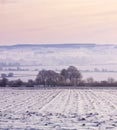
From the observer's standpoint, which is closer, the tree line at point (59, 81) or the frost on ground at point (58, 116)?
the frost on ground at point (58, 116)

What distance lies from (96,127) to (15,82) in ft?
288

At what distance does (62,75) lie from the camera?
11681cm

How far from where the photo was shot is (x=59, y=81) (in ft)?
362

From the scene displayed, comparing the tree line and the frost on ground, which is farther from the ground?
the tree line

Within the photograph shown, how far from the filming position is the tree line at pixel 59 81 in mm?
100000

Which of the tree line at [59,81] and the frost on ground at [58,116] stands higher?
the tree line at [59,81]

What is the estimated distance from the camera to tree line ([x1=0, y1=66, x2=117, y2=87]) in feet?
328

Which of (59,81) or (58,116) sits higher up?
(59,81)

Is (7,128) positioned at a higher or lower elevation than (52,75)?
lower

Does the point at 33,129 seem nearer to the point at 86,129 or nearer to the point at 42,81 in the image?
the point at 86,129

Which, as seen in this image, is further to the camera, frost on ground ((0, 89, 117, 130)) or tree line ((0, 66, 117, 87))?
tree line ((0, 66, 117, 87))

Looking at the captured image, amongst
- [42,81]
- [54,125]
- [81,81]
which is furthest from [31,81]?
[54,125]

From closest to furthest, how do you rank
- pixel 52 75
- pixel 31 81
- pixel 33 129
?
pixel 33 129, pixel 31 81, pixel 52 75

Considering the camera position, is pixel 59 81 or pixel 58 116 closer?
pixel 58 116
